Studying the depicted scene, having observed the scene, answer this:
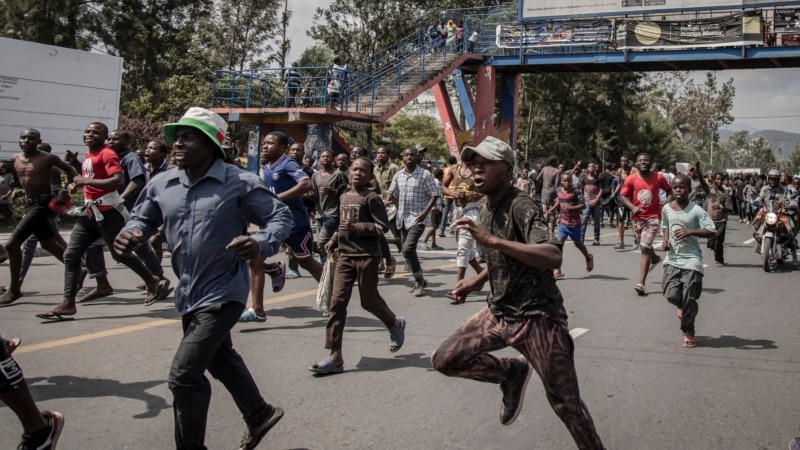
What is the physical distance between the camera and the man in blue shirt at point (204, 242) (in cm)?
330

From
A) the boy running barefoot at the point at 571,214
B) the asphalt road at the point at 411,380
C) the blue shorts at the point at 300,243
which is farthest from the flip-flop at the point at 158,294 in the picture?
the boy running barefoot at the point at 571,214

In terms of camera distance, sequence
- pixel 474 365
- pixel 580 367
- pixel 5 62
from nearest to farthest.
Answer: pixel 474 365, pixel 580 367, pixel 5 62

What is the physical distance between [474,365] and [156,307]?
16.5 feet

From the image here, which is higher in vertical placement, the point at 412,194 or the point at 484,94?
the point at 484,94

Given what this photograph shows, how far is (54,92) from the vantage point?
16.4m

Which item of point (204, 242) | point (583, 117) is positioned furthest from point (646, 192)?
point (583, 117)

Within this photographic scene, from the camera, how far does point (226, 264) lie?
3.49 meters

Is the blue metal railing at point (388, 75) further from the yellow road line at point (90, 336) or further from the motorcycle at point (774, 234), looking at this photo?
the yellow road line at point (90, 336)

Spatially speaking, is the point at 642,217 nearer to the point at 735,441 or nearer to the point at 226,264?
the point at 735,441

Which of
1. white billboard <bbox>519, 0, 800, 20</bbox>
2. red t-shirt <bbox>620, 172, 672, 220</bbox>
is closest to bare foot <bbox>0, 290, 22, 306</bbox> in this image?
red t-shirt <bbox>620, 172, 672, 220</bbox>

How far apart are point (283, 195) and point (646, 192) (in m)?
5.36

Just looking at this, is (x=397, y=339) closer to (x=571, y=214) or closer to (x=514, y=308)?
(x=514, y=308)

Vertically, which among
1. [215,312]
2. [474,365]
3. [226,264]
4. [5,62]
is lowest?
[474,365]

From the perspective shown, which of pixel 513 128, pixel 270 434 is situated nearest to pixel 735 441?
pixel 270 434
